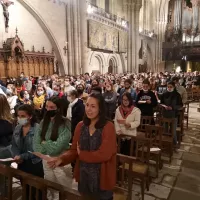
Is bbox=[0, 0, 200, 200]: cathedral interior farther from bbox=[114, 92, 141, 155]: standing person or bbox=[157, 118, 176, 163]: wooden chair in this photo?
bbox=[114, 92, 141, 155]: standing person

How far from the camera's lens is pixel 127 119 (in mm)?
3932

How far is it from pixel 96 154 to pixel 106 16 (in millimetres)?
21234

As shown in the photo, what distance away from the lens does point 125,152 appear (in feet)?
13.3

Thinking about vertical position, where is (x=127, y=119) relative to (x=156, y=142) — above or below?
above

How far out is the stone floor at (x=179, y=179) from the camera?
11.9ft

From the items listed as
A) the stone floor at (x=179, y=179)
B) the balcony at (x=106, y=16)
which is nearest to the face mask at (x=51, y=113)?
the stone floor at (x=179, y=179)

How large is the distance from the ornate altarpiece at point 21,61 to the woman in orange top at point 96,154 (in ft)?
35.1

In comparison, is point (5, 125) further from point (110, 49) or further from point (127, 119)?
point (110, 49)

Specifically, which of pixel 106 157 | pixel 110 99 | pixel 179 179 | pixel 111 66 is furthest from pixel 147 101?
pixel 111 66

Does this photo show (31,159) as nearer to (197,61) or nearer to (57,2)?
(57,2)

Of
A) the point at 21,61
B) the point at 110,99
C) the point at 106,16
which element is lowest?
the point at 110,99

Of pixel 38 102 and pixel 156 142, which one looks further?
pixel 38 102

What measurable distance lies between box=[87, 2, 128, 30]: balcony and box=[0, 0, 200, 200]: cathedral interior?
78 mm

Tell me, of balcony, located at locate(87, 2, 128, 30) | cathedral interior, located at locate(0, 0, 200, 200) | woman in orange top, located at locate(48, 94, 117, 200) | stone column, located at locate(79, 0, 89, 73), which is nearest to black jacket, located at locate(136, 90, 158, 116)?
cathedral interior, located at locate(0, 0, 200, 200)
